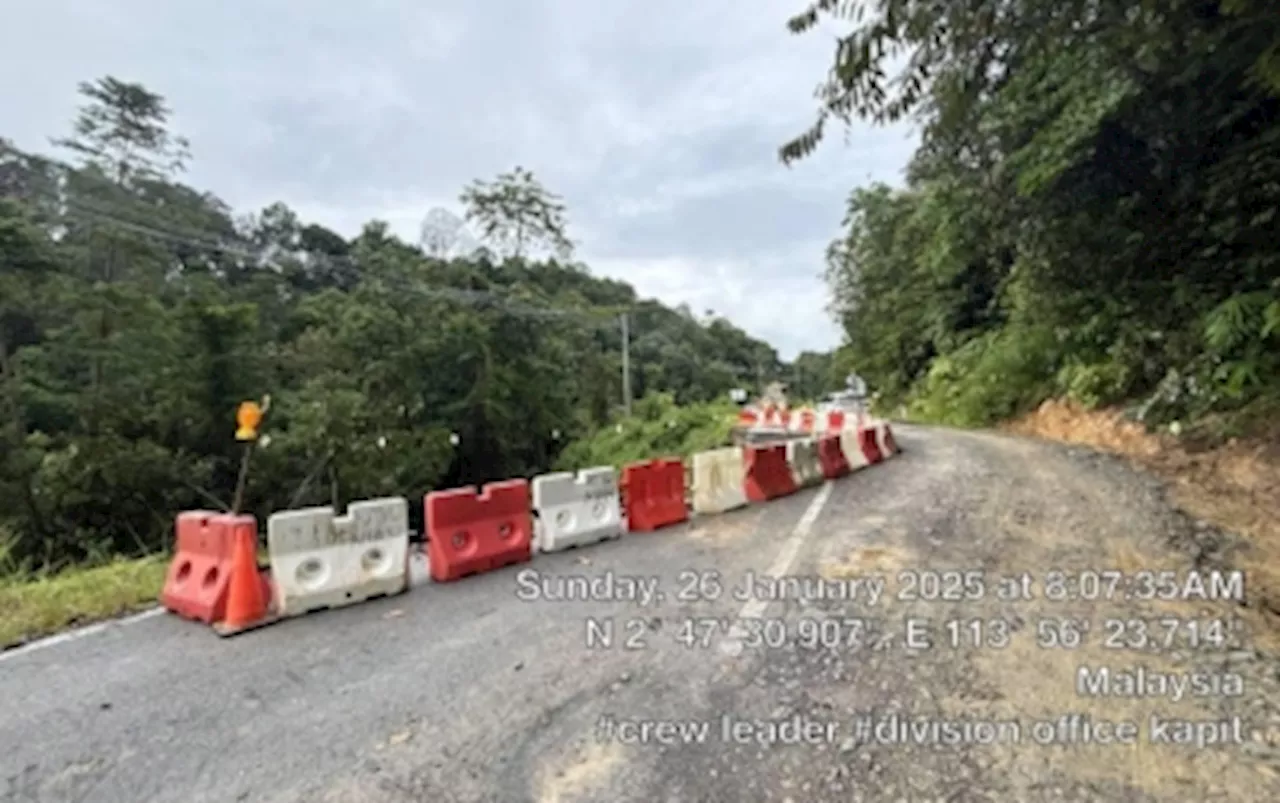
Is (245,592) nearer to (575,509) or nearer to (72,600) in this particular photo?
(72,600)

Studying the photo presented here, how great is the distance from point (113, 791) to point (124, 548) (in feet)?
61.4

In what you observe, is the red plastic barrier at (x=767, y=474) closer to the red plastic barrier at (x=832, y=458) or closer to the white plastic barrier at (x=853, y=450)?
the red plastic barrier at (x=832, y=458)

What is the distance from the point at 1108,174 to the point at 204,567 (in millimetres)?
12421

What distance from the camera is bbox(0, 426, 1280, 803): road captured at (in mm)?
2549

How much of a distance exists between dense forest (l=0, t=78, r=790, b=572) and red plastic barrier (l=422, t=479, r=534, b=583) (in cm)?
588

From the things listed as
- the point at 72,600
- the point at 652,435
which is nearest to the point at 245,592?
the point at 72,600

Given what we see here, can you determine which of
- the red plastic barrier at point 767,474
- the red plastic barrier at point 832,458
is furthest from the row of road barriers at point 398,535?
the red plastic barrier at point 832,458

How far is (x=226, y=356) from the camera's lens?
835 inches

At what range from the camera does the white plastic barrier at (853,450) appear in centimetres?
1020

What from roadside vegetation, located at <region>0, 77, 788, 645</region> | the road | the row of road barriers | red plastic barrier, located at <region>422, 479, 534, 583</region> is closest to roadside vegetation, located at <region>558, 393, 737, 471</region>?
roadside vegetation, located at <region>0, 77, 788, 645</region>

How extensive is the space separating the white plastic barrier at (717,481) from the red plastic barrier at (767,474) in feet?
0.57

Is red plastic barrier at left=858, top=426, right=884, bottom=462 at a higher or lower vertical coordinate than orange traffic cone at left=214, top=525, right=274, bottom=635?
higher

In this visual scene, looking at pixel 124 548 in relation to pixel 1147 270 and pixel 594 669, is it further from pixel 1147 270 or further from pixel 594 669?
pixel 1147 270

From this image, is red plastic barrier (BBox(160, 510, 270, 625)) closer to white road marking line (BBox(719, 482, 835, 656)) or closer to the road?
the road
